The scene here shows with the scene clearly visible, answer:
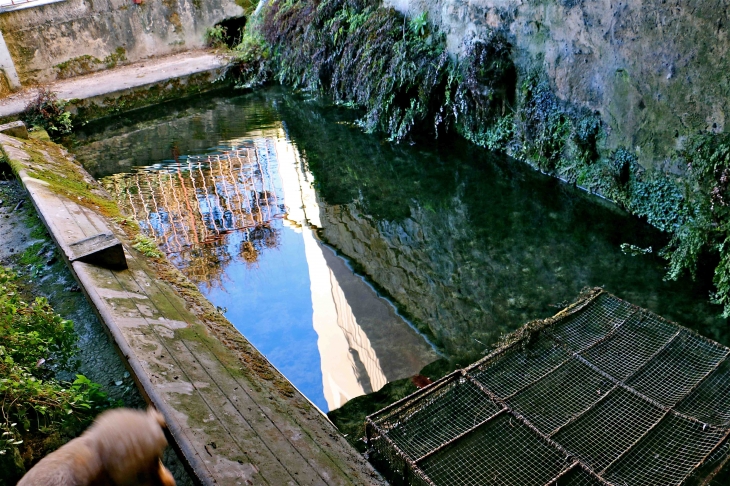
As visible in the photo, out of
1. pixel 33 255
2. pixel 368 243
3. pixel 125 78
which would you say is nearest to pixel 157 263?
pixel 33 255

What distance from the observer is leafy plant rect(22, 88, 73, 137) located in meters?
10.6

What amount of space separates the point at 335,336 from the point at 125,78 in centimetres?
939

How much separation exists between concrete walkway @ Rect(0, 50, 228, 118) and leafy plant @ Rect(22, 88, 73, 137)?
21 cm

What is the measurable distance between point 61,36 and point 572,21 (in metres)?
10.2

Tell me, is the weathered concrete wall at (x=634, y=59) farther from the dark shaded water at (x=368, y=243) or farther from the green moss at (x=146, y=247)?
the green moss at (x=146, y=247)

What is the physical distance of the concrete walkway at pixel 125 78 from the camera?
11.4 meters

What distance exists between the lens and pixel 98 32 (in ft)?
41.7

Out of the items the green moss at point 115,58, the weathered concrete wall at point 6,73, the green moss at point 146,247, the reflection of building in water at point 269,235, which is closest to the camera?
the reflection of building in water at point 269,235

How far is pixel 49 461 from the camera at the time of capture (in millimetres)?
2490

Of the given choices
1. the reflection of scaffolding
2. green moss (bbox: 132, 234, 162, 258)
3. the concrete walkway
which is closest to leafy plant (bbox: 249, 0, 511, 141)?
the reflection of scaffolding

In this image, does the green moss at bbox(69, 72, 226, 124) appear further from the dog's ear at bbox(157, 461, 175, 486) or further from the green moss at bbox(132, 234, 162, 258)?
the dog's ear at bbox(157, 461, 175, 486)

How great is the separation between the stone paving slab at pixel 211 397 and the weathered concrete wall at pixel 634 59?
4.71m

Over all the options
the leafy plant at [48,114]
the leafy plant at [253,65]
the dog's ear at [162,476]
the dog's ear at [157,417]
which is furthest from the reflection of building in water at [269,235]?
the leafy plant at [253,65]

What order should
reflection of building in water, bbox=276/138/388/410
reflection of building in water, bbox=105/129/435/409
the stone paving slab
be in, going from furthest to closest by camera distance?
reflection of building in water, bbox=105/129/435/409, reflection of building in water, bbox=276/138/388/410, the stone paving slab
